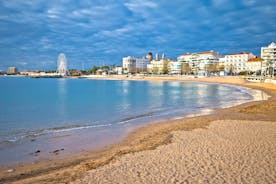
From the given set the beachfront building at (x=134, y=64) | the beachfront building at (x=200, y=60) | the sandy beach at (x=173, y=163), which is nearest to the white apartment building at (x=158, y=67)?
the beachfront building at (x=134, y=64)

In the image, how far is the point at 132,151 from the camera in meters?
6.69

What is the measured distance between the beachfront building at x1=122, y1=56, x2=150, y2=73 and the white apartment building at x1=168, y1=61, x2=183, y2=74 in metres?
25.1

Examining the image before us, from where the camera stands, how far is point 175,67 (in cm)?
13488

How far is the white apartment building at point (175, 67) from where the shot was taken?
130562mm

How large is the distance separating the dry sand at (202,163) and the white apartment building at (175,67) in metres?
123

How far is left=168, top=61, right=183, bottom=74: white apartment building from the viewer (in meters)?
131

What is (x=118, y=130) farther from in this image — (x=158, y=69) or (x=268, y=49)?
(x=158, y=69)

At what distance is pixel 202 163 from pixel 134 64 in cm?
16450

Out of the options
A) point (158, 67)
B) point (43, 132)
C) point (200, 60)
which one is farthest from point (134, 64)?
point (43, 132)

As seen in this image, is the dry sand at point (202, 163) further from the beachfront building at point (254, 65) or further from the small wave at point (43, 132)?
the beachfront building at point (254, 65)

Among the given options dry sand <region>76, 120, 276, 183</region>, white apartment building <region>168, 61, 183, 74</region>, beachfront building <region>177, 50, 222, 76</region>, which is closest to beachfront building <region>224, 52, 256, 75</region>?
beachfront building <region>177, 50, 222, 76</region>

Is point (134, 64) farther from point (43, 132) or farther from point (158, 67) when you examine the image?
point (43, 132)

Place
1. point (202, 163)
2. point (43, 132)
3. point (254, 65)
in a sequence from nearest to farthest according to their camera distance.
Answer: point (202, 163), point (43, 132), point (254, 65)

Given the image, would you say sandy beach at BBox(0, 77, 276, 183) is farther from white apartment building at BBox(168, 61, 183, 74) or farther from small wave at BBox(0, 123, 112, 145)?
white apartment building at BBox(168, 61, 183, 74)
